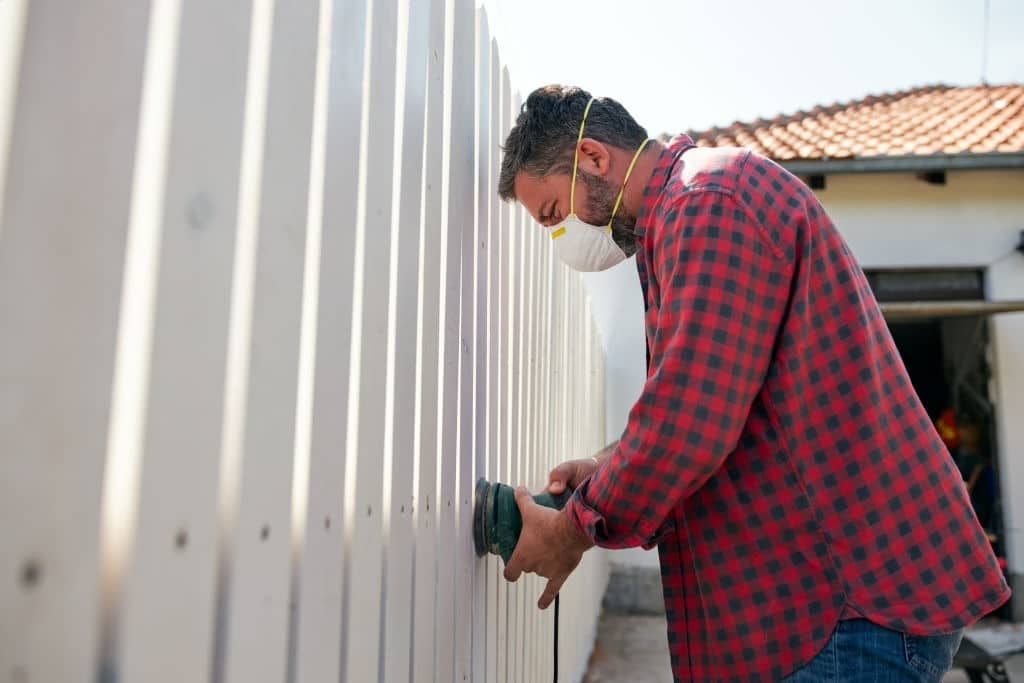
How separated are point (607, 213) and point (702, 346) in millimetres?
578

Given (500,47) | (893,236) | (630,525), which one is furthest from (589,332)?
(893,236)

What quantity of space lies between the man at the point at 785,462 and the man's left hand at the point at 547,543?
9 cm

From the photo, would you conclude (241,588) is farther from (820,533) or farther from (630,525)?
(820,533)

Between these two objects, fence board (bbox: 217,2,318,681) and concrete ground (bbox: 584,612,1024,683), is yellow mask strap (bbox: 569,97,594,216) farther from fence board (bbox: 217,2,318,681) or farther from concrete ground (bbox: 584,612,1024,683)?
concrete ground (bbox: 584,612,1024,683)

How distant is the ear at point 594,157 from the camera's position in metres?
1.72

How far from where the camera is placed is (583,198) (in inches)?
71.2

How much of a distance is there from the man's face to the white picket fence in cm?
42

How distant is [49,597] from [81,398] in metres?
0.13

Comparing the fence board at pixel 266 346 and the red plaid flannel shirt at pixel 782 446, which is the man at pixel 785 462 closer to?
the red plaid flannel shirt at pixel 782 446

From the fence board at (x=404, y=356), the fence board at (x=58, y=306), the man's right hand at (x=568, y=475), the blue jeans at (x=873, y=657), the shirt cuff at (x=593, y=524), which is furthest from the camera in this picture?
the man's right hand at (x=568, y=475)

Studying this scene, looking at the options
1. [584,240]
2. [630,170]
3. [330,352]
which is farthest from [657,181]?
[330,352]

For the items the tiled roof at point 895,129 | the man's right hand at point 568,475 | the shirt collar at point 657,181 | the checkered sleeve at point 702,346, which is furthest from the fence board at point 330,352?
the tiled roof at point 895,129

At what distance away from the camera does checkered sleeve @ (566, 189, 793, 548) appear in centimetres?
133

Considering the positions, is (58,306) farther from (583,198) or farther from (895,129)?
(895,129)
